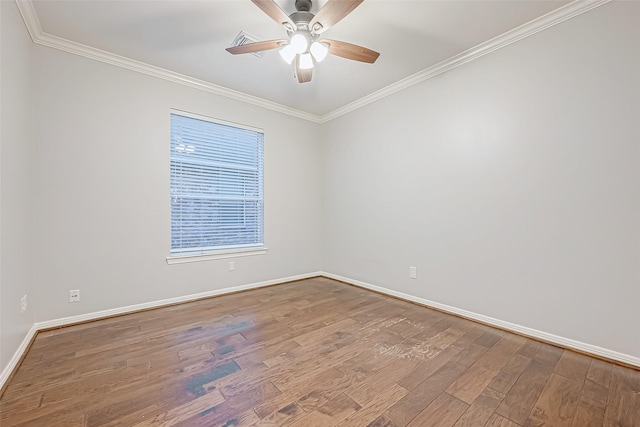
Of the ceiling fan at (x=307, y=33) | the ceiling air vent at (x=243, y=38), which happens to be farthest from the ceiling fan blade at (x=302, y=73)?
the ceiling air vent at (x=243, y=38)

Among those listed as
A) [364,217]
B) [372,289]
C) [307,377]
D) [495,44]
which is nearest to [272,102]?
[364,217]

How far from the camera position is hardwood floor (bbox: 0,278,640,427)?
4.60 ft

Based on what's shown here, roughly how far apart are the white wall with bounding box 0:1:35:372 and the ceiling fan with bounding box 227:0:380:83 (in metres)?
1.49

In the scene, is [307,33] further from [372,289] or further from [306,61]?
[372,289]

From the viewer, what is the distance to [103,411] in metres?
1.42

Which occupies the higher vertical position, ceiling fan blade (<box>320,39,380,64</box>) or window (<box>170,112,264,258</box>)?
ceiling fan blade (<box>320,39,380,64</box>)

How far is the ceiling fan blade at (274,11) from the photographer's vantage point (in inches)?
66.0

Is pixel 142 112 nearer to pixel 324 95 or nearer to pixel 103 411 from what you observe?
pixel 324 95

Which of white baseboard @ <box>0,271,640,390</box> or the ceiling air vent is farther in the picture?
the ceiling air vent

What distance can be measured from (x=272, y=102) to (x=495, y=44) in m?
2.70

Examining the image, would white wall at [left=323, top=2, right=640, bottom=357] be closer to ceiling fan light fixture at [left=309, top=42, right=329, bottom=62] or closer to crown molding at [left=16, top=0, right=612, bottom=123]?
crown molding at [left=16, top=0, right=612, bottom=123]

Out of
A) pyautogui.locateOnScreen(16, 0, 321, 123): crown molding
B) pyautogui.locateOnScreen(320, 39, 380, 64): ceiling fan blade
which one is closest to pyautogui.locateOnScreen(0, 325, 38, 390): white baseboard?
pyautogui.locateOnScreen(16, 0, 321, 123): crown molding

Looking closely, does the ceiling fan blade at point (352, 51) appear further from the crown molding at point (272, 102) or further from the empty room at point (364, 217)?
the crown molding at point (272, 102)

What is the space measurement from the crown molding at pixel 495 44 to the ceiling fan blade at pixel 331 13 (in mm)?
1590
